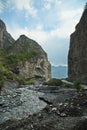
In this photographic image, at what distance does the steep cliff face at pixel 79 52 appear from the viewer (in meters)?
116

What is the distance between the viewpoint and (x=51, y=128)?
1856 centimetres

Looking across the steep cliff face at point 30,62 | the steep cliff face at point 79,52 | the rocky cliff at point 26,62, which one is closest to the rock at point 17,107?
the steep cliff face at point 79,52

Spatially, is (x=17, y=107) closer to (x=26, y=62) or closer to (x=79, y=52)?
(x=79, y=52)

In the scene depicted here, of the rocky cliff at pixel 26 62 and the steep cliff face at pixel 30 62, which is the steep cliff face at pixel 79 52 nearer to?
the rocky cliff at pixel 26 62

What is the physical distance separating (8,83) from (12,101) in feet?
137

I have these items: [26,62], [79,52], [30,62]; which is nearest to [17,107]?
[79,52]

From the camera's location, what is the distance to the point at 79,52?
12138 cm

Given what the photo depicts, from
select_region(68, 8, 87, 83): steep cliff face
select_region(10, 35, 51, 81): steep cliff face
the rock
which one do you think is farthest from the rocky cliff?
the rock

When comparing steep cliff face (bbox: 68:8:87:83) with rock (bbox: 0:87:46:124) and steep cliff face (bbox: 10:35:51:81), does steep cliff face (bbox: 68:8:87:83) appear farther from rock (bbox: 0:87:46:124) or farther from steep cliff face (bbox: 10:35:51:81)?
rock (bbox: 0:87:46:124)

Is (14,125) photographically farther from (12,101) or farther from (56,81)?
(56,81)

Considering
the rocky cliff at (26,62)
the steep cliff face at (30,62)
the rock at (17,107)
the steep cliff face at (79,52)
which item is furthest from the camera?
the steep cliff face at (30,62)

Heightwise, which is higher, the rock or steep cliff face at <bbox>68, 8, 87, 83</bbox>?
steep cliff face at <bbox>68, 8, 87, 83</bbox>

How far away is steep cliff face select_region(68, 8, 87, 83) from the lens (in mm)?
116181

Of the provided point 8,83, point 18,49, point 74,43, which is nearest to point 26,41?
point 18,49
